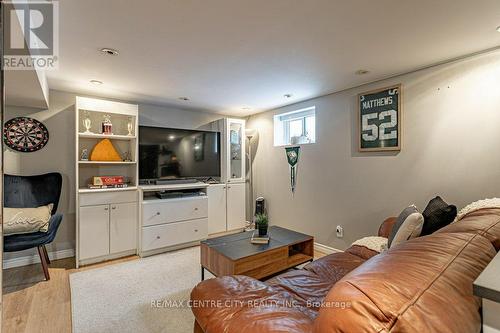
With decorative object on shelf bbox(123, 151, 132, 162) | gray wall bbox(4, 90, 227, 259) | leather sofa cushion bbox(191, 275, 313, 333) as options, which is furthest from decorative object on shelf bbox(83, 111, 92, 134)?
leather sofa cushion bbox(191, 275, 313, 333)

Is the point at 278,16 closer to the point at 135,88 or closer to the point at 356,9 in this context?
the point at 356,9

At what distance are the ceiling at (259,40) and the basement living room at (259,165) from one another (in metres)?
0.02

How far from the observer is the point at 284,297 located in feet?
4.73

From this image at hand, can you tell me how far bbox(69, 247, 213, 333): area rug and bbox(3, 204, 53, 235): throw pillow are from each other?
0.66 m

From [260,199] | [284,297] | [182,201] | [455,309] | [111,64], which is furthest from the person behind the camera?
[260,199]

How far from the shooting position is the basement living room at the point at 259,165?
41.9 inches

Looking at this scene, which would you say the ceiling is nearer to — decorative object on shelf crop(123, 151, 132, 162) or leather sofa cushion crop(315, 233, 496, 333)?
decorative object on shelf crop(123, 151, 132, 162)

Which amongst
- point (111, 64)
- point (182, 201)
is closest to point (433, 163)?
point (182, 201)

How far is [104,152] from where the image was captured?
11.2ft

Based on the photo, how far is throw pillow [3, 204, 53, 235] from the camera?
2.56 metres

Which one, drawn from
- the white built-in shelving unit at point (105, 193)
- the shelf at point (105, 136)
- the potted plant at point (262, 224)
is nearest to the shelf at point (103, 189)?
the white built-in shelving unit at point (105, 193)

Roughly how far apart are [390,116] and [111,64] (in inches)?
117

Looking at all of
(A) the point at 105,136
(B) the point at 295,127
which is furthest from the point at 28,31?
(B) the point at 295,127

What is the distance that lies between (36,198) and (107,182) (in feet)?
2.55
